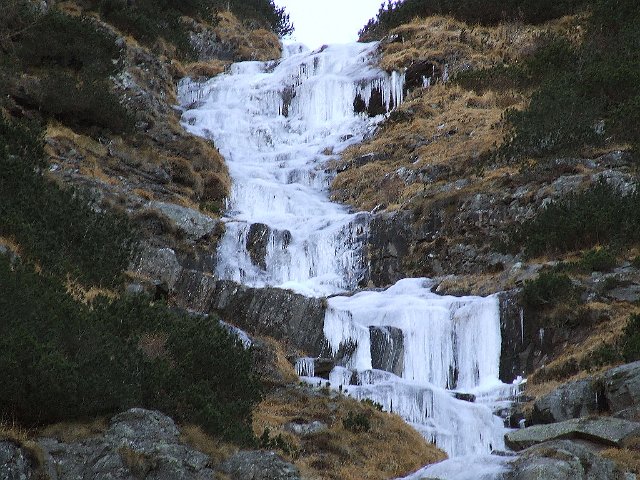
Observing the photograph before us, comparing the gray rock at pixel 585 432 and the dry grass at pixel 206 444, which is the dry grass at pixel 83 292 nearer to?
the dry grass at pixel 206 444

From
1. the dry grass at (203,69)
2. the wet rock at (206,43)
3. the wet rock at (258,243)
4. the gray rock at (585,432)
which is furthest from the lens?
the wet rock at (206,43)

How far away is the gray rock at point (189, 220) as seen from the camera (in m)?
17.8

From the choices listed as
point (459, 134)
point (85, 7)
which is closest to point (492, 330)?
point (459, 134)

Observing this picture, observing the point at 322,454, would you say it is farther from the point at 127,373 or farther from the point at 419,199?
the point at 419,199

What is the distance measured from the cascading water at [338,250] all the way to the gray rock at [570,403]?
651 mm

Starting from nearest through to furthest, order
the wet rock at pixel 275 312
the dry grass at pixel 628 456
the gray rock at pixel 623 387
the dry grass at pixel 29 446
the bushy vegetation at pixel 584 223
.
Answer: the dry grass at pixel 29 446 → the dry grass at pixel 628 456 → the gray rock at pixel 623 387 → the wet rock at pixel 275 312 → the bushy vegetation at pixel 584 223

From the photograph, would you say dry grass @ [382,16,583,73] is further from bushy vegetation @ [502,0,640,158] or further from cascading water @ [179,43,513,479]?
bushy vegetation @ [502,0,640,158]

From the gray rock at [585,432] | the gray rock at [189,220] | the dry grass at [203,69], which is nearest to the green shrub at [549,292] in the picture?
the gray rock at [585,432]

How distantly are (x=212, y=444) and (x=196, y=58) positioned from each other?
83.5 ft

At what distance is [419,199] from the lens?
18.9 metres

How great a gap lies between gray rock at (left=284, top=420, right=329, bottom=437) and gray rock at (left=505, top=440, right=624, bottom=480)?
2.76m

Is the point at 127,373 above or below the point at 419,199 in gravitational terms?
below

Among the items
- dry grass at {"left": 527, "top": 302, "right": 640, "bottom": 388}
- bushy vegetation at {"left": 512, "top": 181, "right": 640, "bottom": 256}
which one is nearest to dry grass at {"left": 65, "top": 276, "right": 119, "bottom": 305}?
dry grass at {"left": 527, "top": 302, "right": 640, "bottom": 388}

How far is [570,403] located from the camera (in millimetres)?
10320
